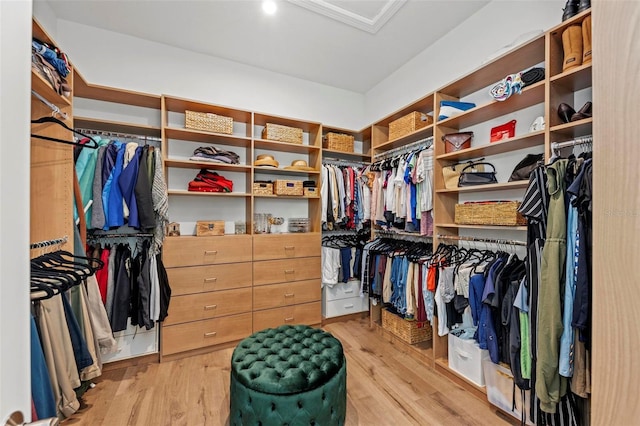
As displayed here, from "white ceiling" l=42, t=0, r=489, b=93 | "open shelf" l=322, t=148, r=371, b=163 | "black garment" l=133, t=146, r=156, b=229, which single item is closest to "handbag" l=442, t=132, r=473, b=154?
"white ceiling" l=42, t=0, r=489, b=93

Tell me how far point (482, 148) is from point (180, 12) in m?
2.69

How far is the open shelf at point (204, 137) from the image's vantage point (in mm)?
2545

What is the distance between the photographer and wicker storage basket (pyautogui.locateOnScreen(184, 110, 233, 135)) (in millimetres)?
2582

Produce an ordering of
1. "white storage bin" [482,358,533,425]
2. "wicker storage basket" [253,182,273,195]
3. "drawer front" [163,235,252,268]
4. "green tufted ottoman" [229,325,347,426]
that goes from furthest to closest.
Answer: "wicker storage basket" [253,182,273,195] → "drawer front" [163,235,252,268] → "white storage bin" [482,358,533,425] → "green tufted ottoman" [229,325,347,426]

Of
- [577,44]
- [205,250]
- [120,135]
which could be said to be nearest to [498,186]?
[577,44]

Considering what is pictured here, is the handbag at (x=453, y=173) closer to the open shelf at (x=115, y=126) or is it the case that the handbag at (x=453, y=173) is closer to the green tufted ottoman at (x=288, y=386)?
the green tufted ottoman at (x=288, y=386)

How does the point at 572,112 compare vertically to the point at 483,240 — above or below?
above

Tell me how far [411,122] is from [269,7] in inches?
62.6

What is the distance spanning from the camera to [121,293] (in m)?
2.17

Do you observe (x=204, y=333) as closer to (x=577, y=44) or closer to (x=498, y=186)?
(x=498, y=186)

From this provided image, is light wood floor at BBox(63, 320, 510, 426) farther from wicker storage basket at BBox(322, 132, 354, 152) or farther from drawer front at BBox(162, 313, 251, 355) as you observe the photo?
wicker storage basket at BBox(322, 132, 354, 152)

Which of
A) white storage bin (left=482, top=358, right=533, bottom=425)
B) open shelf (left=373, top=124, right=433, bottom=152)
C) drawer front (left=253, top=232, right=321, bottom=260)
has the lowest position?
white storage bin (left=482, top=358, right=533, bottom=425)

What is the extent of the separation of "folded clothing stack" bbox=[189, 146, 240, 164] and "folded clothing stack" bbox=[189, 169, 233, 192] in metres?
0.15

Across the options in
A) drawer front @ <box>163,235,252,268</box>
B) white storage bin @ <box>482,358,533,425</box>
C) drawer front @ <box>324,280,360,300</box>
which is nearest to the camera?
white storage bin @ <box>482,358,533,425</box>
